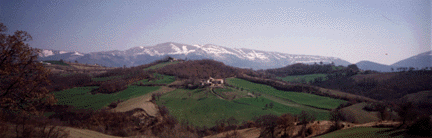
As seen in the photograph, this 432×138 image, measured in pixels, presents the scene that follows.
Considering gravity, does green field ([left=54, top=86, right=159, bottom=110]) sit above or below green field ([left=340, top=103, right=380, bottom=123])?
above

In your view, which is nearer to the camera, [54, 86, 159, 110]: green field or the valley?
the valley

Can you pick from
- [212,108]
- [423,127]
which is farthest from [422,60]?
[423,127]

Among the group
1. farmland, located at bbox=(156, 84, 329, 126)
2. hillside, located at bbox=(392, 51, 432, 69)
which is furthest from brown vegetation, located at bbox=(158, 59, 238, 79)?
hillside, located at bbox=(392, 51, 432, 69)

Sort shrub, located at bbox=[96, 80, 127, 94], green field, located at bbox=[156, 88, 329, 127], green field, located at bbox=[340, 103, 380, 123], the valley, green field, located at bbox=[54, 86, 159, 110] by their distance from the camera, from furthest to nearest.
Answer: shrub, located at bbox=[96, 80, 127, 94] < green field, located at bbox=[54, 86, 159, 110] < green field, located at bbox=[156, 88, 329, 127] < green field, located at bbox=[340, 103, 380, 123] < the valley

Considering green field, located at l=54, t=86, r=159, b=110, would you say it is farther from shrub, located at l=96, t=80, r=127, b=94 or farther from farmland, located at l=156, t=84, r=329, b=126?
farmland, located at l=156, t=84, r=329, b=126

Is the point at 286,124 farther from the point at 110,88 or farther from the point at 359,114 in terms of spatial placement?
the point at 110,88

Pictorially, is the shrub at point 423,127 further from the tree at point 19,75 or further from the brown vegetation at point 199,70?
the brown vegetation at point 199,70

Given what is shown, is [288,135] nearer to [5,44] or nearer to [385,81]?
[5,44]
